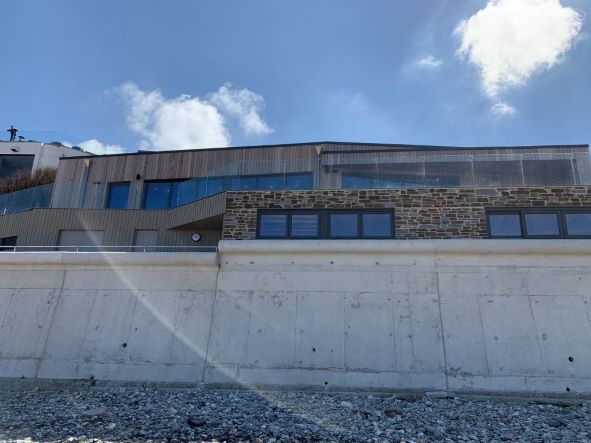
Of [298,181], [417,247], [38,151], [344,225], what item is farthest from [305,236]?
[38,151]

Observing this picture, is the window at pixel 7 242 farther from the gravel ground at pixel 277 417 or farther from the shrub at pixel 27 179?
the gravel ground at pixel 277 417

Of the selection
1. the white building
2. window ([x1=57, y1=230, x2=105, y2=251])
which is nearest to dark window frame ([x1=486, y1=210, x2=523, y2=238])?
window ([x1=57, y1=230, x2=105, y2=251])

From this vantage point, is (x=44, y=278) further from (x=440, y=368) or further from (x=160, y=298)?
(x=440, y=368)

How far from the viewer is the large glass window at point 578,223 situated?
44.1 feet

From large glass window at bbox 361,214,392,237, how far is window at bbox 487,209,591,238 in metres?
3.12

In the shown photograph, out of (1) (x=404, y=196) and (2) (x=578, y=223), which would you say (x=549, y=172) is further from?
(1) (x=404, y=196)

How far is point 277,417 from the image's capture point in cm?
902

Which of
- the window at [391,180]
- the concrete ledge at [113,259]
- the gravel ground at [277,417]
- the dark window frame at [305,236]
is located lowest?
the gravel ground at [277,417]

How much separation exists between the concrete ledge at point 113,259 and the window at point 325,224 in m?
2.81

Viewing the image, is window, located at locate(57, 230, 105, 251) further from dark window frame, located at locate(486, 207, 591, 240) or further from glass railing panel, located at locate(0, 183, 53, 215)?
dark window frame, located at locate(486, 207, 591, 240)

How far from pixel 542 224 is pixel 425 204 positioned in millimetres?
3551

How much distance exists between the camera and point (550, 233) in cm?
1352

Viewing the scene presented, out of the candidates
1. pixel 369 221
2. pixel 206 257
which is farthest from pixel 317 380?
pixel 369 221

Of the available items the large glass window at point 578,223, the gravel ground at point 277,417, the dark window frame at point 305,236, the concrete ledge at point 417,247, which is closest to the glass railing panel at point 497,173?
the large glass window at point 578,223
